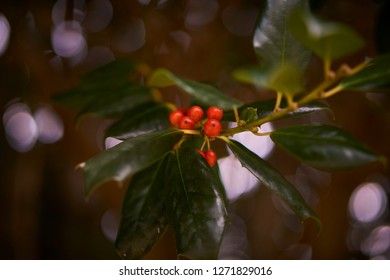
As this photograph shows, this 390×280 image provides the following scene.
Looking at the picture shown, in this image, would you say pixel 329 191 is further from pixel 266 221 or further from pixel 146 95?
pixel 146 95

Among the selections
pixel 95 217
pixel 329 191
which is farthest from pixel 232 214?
pixel 95 217

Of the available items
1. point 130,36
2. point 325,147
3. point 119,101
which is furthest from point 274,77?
point 130,36

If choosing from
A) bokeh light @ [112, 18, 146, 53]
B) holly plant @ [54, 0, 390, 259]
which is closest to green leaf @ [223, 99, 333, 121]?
holly plant @ [54, 0, 390, 259]

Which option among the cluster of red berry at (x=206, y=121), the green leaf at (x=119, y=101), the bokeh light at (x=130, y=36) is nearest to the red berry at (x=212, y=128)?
the cluster of red berry at (x=206, y=121)

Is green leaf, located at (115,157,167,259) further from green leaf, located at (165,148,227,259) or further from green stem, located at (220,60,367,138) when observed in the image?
green stem, located at (220,60,367,138)

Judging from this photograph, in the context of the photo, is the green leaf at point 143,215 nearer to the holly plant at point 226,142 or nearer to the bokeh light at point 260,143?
the holly plant at point 226,142

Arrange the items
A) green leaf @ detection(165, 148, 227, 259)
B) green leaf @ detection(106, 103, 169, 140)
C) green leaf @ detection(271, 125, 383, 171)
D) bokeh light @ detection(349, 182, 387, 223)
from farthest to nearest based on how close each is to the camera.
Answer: bokeh light @ detection(349, 182, 387, 223), green leaf @ detection(106, 103, 169, 140), green leaf @ detection(165, 148, 227, 259), green leaf @ detection(271, 125, 383, 171)
